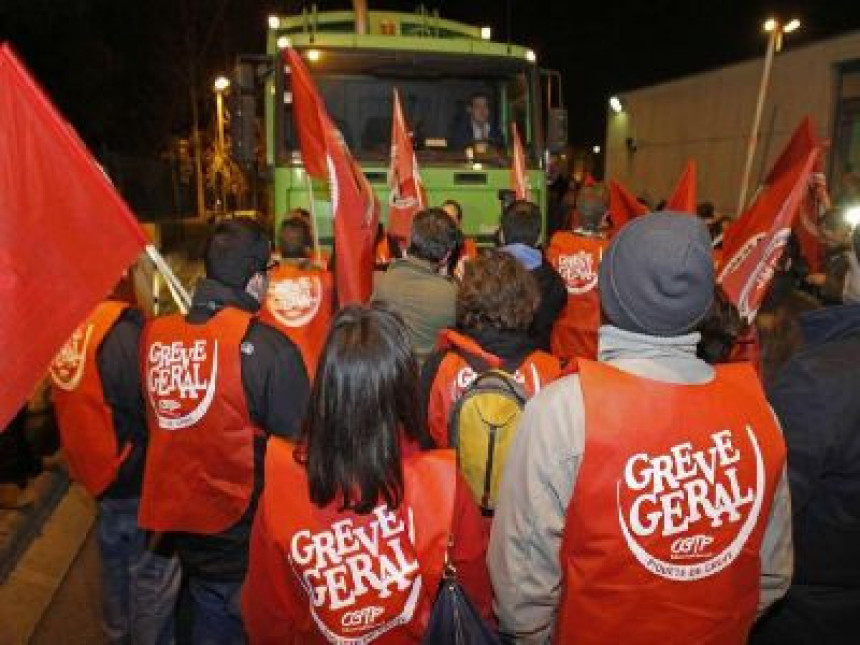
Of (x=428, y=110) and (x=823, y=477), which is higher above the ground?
(x=428, y=110)

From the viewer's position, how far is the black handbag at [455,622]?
2137 millimetres

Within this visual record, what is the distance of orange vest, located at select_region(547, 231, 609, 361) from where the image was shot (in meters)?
5.53

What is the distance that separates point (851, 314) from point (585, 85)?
32.4 m

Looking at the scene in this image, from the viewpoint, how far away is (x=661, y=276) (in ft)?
6.56

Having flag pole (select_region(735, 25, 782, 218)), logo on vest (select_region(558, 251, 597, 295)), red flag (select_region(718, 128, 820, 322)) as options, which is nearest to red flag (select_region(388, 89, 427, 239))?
logo on vest (select_region(558, 251, 597, 295))

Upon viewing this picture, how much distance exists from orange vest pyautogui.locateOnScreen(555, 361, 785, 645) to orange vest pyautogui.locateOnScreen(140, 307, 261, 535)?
4.34ft

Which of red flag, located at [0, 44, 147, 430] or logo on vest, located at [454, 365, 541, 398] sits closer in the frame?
red flag, located at [0, 44, 147, 430]

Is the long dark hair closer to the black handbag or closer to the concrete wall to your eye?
the black handbag

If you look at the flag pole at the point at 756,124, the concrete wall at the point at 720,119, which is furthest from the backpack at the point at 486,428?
the concrete wall at the point at 720,119

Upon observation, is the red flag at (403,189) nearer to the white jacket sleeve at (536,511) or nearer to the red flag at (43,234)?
the red flag at (43,234)

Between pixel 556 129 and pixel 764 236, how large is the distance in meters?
4.34

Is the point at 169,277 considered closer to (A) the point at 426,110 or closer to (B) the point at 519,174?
(B) the point at 519,174

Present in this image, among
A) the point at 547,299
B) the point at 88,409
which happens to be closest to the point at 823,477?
the point at 88,409

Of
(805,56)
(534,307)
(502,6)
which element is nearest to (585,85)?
(502,6)
